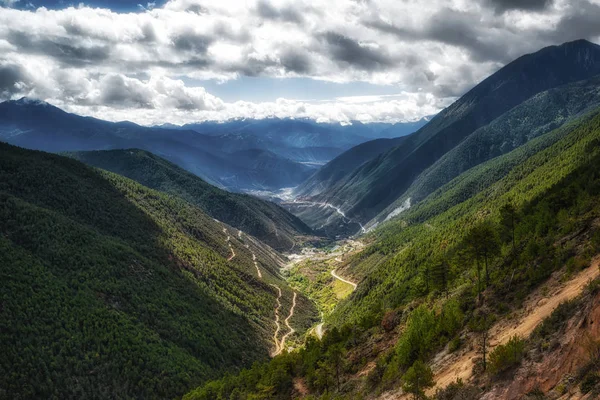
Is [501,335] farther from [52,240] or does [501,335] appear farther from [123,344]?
[52,240]

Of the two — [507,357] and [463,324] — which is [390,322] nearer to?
[463,324]

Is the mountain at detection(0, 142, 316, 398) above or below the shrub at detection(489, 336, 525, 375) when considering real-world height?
below

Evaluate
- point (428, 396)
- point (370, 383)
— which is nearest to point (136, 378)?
point (370, 383)

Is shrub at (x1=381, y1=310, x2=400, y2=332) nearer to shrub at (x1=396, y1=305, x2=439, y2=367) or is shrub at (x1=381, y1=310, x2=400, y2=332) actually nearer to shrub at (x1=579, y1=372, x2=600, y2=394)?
shrub at (x1=396, y1=305, x2=439, y2=367)

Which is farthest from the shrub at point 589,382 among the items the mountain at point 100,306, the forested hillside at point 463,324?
the mountain at point 100,306

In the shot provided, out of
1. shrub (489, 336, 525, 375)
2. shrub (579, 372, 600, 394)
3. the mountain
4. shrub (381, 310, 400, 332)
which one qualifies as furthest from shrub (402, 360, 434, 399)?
the mountain

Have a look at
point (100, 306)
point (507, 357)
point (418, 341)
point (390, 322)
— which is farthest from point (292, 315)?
point (507, 357)

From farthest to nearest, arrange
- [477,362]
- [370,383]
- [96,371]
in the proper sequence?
[96,371]
[370,383]
[477,362]
